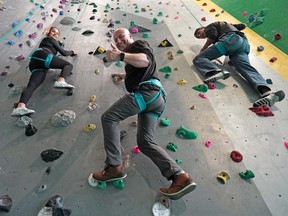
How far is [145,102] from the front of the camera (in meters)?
1.71

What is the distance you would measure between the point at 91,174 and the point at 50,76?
1.57m

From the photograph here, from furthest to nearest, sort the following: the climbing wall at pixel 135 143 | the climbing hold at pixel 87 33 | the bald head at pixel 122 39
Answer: the climbing hold at pixel 87 33 → the bald head at pixel 122 39 → the climbing wall at pixel 135 143

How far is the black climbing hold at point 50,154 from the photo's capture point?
1874 millimetres

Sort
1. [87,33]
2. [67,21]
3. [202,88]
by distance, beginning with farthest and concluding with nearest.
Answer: [67,21] → [87,33] → [202,88]

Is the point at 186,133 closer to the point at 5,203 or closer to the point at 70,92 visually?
the point at 70,92

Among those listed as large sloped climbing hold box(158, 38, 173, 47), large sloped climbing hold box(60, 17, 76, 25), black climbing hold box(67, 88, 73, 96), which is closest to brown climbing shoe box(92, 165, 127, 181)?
black climbing hold box(67, 88, 73, 96)

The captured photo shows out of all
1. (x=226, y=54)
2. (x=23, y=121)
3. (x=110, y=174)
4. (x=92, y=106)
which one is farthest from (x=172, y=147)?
(x=226, y=54)

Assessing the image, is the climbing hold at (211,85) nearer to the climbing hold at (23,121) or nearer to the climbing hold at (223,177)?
the climbing hold at (223,177)

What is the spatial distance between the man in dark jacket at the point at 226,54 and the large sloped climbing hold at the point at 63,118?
151 cm

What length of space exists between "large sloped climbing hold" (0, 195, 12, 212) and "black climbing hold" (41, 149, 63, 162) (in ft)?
1.20

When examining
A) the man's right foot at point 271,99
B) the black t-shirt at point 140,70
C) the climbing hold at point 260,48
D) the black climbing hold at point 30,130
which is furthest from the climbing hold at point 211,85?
the black climbing hold at point 30,130

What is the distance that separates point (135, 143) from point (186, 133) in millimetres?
455

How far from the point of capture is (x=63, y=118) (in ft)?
7.16

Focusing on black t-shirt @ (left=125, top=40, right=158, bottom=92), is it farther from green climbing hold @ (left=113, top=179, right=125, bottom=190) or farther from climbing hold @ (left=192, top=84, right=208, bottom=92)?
climbing hold @ (left=192, top=84, right=208, bottom=92)
